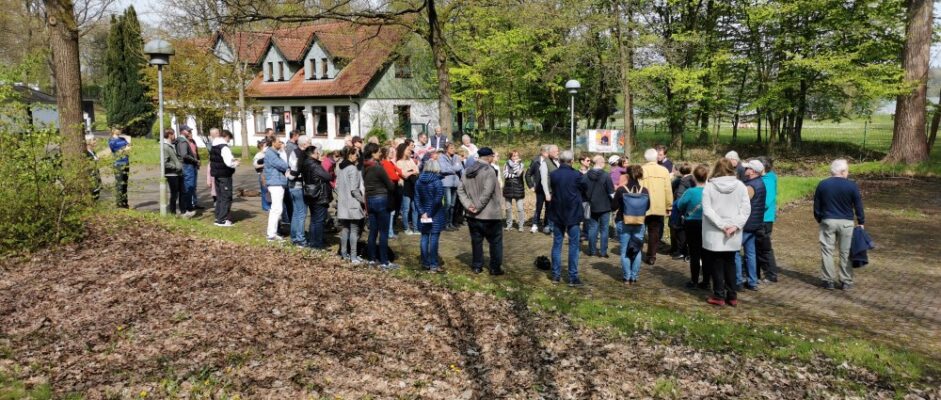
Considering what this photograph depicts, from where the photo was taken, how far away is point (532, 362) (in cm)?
604

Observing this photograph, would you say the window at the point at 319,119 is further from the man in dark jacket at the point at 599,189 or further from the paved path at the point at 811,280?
the man in dark jacket at the point at 599,189

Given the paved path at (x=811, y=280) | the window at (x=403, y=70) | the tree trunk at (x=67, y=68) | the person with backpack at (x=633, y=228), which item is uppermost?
the window at (x=403, y=70)

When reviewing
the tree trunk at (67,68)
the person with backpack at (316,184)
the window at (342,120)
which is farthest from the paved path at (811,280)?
the window at (342,120)

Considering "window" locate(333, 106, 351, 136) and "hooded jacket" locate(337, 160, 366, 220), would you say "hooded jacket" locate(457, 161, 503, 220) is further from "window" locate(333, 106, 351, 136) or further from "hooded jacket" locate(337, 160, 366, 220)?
"window" locate(333, 106, 351, 136)

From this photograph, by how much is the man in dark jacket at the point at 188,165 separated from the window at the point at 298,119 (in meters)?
28.5

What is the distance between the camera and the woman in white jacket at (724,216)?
7742mm

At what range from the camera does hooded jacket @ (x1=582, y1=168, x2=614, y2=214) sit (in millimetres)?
10266

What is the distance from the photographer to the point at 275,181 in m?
11.1

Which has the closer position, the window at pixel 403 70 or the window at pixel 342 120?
the window at pixel 403 70

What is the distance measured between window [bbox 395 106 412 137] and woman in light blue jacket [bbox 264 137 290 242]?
28.0 m

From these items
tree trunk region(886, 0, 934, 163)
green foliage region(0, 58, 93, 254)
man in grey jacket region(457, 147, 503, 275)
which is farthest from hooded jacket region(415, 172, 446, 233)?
tree trunk region(886, 0, 934, 163)

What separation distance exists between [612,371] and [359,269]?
4460mm

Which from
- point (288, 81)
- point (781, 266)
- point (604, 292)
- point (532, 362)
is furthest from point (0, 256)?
point (288, 81)

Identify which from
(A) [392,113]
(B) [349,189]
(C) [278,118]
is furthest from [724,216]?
(C) [278,118]
